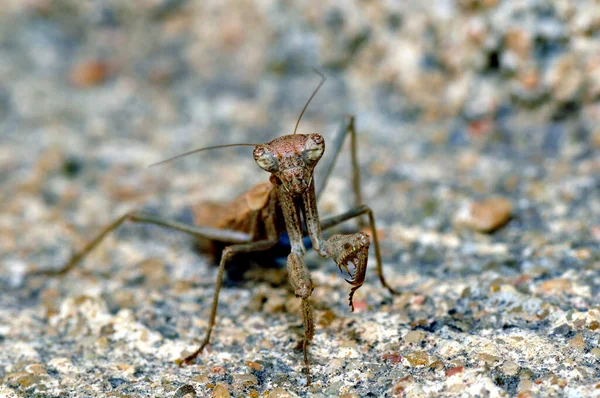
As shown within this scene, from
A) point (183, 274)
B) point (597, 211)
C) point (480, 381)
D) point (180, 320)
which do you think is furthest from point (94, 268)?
point (597, 211)

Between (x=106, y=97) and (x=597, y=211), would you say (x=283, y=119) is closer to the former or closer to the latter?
(x=106, y=97)

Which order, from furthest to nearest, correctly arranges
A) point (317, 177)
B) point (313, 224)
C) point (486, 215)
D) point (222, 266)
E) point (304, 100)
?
1. point (304, 100)
2. point (317, 177)
3. point (486, 215)
4. point (222, 266)
5. point (313, 224)

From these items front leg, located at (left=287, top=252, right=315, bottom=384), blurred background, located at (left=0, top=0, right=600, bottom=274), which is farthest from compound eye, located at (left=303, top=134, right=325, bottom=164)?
blurred background, located at (left=0, top=0, right=600, bottom=274)

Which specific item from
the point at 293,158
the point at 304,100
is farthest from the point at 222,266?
the point at 304,100

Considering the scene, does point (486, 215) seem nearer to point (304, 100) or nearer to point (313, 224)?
point (313, 224)

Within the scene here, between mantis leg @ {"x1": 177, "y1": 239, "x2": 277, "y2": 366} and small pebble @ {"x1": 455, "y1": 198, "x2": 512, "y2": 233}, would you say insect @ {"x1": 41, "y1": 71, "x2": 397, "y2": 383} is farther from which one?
small pebble @ {"x1": 455, "y1": 198, "x2": 512, "y2": 233}

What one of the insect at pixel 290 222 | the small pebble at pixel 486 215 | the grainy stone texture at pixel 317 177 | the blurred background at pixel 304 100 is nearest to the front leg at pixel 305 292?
the insect at pixel 290 222
